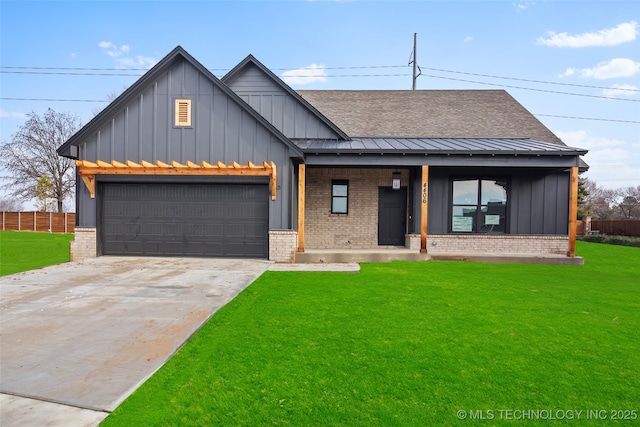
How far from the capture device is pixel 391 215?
43.8 ft

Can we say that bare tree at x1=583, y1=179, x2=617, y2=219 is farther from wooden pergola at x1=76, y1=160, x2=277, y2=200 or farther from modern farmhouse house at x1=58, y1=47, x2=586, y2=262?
wooden pergola at x1=76, y1=160, x2=277, y2=200

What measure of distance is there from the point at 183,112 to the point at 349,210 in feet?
22.2

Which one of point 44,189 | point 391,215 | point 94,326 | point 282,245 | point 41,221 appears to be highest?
point 44,189

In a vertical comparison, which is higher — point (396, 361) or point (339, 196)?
point (339, 196)

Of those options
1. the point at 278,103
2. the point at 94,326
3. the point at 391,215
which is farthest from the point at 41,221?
the point at 94,326

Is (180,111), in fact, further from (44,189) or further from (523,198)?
(44,189)

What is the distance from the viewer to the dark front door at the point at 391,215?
43.7 feet

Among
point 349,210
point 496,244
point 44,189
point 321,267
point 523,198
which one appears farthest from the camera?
point 44,189

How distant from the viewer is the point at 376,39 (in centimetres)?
2044

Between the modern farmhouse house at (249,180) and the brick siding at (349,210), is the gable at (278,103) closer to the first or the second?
the modern farmhouse house at (249,180)

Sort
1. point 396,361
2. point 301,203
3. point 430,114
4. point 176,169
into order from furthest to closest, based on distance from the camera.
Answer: point 430,114, point 301,203, point 176,169, point 396,361

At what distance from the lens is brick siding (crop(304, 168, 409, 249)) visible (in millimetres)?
13258

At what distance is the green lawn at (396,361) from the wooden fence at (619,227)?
24.9 m

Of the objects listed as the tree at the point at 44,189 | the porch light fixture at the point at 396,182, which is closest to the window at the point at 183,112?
the porch light fixture at the point at 396,182
